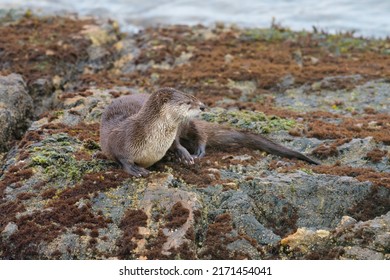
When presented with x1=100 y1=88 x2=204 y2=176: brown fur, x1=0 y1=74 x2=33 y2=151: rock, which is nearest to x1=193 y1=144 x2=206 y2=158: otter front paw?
x1=100 y1=88 x2=204 y2=176: brown fur

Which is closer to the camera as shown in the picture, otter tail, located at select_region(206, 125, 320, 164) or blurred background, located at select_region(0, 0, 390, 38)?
otter tail, located at select_region(206, 125, 320, 164)

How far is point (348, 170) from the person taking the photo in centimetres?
589

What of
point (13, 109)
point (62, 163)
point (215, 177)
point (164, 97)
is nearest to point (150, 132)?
point (164, 97)

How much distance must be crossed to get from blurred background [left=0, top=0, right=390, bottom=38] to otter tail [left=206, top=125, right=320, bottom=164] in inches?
296

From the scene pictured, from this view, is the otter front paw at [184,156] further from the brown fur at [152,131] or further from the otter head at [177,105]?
the otter head at [177,105]

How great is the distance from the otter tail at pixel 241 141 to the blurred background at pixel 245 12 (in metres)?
7.52

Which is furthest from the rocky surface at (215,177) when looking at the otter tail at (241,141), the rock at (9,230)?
the otter tail at (241,141)

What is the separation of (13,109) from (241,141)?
9.57 ft

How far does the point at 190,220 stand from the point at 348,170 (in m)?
1.62

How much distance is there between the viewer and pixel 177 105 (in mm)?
5871

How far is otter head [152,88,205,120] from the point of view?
5.88 meters

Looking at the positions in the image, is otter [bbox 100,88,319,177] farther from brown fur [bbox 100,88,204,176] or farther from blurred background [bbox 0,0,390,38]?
blurred background [bbox 0,0,390,38]

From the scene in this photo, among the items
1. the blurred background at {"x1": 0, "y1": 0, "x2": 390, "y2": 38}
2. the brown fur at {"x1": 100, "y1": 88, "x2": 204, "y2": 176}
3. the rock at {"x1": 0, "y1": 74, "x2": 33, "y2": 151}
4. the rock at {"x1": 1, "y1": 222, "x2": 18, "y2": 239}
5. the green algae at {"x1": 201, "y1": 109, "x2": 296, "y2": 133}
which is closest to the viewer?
the rock at {"x1": 1, "y1": 222, "x2": 18, "y2": 239}

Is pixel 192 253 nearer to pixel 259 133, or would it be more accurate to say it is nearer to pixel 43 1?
pixel 259 133
